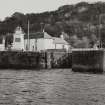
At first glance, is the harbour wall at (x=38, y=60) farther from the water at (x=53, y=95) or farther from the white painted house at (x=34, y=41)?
the water at (x=53, y=95)

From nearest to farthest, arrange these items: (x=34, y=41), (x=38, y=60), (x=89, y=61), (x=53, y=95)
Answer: (x=53, y=95), (x=89, y=61), (x=38, y=60), (x=34, y=41)

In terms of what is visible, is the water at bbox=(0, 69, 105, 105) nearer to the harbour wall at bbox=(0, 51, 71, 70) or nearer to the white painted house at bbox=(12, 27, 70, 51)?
the harbour wall at bbox=(0, 51, 71, 70)

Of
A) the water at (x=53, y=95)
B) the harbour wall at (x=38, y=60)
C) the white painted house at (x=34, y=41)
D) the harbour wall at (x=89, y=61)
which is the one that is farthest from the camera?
the white painted house at (x=34, y=41)

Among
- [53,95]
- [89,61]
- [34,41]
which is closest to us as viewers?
[53,95]

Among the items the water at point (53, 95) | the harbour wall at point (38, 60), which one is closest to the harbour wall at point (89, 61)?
the harbour wall at point (38, 60)

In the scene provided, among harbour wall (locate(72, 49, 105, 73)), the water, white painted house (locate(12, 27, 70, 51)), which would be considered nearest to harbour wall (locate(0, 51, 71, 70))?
harbour wall (locate(72, 49, 105, 73))

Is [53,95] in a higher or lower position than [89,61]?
lower

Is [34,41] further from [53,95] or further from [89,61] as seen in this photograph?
[53,95]

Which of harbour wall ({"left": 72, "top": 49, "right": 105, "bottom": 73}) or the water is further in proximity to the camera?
harbour wall ({"left": 72, "top": 49, "right": 105, "bottom": 73})

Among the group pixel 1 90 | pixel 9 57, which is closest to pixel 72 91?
pixel 1 90

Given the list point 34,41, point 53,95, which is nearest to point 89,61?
point 53,95

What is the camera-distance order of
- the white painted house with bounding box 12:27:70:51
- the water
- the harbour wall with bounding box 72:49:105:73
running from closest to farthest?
1. the water
2. the harbour wall with bounding box 72:49:105:73
3. the white painted house with bounding box 12:27:70:51

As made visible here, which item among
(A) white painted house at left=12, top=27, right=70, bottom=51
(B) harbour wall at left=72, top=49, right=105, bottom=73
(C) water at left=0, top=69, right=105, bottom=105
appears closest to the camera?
(C) water at left=0, top=69, right=105, bottom=105

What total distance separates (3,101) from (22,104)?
2.53 meters
